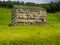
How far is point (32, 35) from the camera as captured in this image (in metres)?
23.4

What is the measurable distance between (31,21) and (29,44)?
595 inches

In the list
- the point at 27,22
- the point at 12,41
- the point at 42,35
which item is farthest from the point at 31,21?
the point at 12,41

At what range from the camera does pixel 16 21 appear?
116ft

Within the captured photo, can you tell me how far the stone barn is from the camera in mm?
35719

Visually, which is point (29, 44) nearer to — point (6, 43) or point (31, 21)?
point (6, 43)

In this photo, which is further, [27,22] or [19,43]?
[27,22]

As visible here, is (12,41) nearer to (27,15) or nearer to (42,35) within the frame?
(42,35)

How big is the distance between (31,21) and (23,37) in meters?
13.9

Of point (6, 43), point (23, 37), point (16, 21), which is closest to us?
point (6, 43)

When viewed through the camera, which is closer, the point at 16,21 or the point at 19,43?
the point at 19,43

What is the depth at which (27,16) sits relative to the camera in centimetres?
3662

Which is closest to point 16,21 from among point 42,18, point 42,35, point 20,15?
point 20,15

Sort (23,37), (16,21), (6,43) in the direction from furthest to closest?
(16,21), (23,37), (6,43)

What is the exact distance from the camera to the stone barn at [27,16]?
3572 cm
